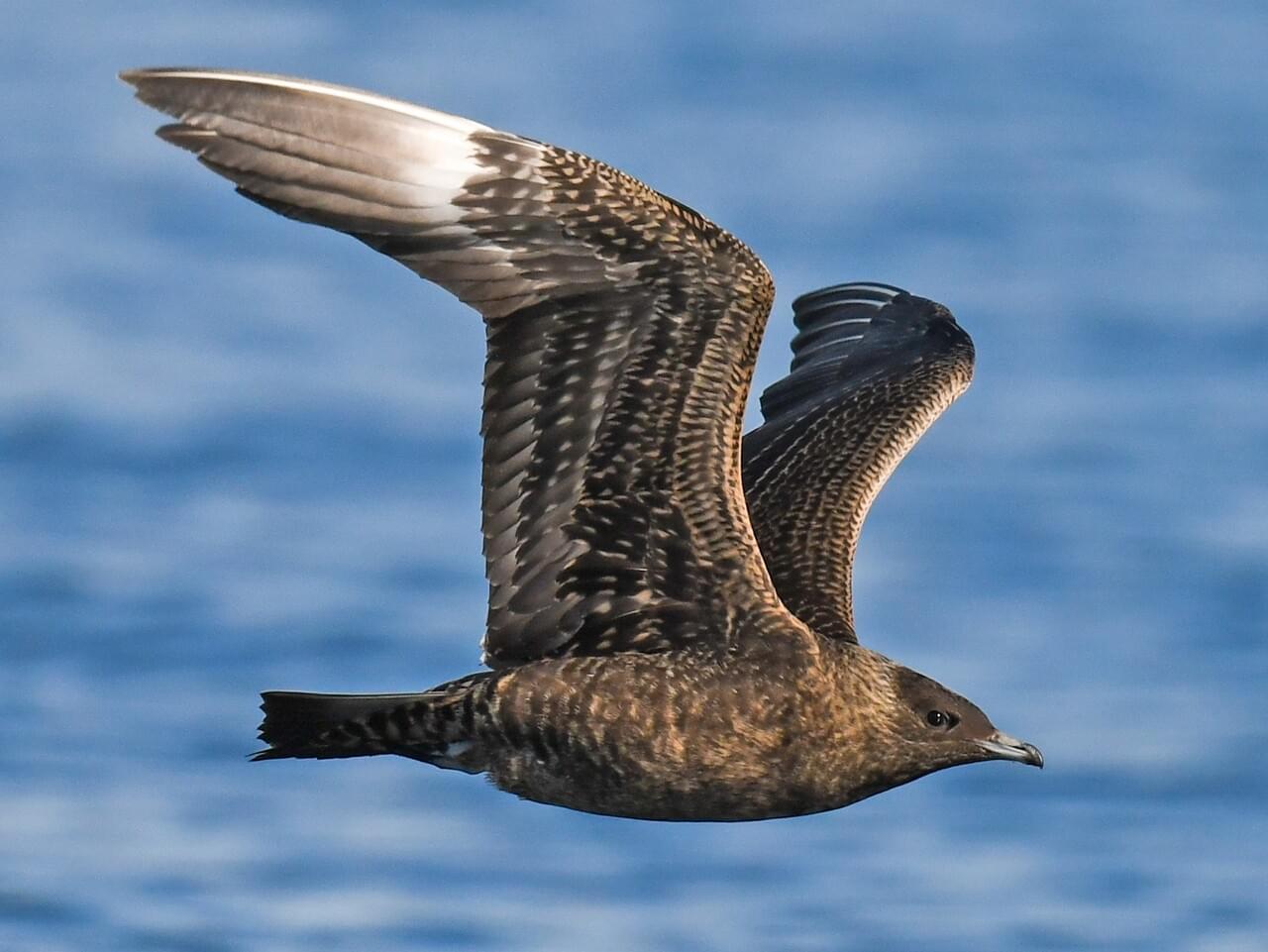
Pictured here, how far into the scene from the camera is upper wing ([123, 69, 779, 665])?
25.7 ft

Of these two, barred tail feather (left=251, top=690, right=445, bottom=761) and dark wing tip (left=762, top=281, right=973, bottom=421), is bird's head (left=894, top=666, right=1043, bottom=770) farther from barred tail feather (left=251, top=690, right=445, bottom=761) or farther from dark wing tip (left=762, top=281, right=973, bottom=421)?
dark wing tip (left=762, top=281, right=973, bottom=421)

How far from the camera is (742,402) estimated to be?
8.39 meters

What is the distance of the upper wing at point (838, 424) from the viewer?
392 inches

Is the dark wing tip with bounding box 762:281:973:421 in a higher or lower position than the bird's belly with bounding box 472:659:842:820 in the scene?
higher

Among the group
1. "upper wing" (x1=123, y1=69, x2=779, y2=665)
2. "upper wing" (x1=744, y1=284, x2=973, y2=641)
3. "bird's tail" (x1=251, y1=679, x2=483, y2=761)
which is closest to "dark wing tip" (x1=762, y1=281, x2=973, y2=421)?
"upper wing" (x1=744, y1=284, x2=973, y2=641)

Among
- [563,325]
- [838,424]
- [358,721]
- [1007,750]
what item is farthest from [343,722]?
[838,424]

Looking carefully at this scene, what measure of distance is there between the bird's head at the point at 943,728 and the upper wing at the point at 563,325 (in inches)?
25.7

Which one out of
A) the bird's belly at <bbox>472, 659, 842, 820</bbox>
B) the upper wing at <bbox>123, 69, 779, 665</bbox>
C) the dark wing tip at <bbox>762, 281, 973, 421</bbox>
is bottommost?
the bird's belly at <bbox>472, 659, 842, 820</bbox>

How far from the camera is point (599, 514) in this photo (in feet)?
28.7

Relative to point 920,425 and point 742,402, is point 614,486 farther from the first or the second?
point 920,425

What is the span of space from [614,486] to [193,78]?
6.64 ft

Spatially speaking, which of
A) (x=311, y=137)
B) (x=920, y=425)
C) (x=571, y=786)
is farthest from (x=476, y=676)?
(x=920, y=425)

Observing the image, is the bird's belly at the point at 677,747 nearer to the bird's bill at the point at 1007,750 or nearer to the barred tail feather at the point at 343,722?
the barred tail feather at the point at 343,722

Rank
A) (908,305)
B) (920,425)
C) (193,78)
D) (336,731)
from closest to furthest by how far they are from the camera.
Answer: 1. (193,78)
2. (336,731)
3. (920,425)
4. (908,305)
